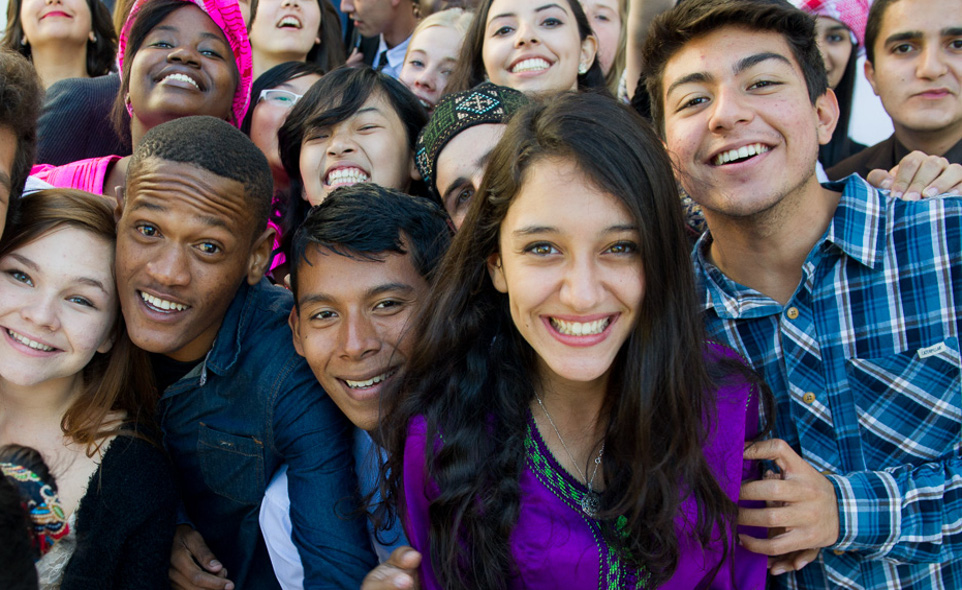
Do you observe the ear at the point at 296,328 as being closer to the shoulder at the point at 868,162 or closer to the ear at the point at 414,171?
the ear at the point at 414,171

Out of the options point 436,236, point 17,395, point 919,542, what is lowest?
point 919,542

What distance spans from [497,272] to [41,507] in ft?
5.21

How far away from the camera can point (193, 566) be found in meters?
2.60

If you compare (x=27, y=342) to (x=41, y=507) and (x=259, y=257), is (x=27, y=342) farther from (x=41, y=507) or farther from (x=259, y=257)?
(x=259, y=257)

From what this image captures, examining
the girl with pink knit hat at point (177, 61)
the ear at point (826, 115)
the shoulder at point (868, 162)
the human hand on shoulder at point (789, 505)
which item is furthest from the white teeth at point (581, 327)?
the girl with pink knit hat at point (177, 61)

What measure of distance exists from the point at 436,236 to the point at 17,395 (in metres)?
1.47

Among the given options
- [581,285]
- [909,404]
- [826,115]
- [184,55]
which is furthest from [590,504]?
[184,55]

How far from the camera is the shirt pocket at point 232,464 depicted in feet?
8.39

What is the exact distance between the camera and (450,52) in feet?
13.8

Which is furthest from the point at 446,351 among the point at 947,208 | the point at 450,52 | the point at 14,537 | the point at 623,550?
the point at 450,52

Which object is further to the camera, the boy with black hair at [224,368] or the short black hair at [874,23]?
the short black hair at [874,23]

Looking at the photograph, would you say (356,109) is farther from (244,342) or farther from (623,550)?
(623,550)

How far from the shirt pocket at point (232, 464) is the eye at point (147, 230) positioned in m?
0.67

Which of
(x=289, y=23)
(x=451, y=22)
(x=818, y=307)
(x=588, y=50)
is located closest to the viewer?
(x=818, y=307)
